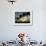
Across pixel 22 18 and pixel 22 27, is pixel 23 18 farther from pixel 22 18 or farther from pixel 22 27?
pixel 22 27

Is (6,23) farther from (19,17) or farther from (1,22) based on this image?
(19,17)

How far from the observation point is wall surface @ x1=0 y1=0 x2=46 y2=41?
5141mm

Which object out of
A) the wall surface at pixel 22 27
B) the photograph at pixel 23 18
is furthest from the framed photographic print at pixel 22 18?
the wall surface at pixel 22 27

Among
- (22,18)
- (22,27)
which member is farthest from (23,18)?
(22,27)

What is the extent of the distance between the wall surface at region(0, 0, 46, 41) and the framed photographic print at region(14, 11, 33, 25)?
0.16m

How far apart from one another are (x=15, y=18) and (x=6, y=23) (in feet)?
1.34

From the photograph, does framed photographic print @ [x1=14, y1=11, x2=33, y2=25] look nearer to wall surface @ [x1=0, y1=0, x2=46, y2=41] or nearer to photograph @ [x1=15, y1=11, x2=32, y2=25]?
photograph @ [x1=15, y1=11, x2=32, y2=25]

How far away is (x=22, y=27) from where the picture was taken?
5203mm

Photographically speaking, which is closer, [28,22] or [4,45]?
[4,45]

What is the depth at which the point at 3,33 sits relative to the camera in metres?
5.25

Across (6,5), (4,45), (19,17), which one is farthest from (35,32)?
(4,45)

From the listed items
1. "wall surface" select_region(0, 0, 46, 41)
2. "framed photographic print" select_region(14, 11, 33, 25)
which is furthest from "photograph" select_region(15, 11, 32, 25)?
"wall surface" select_region(0, 0, 46, 41)

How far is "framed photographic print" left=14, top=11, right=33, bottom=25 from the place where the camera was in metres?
5.18

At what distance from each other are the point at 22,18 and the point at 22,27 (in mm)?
354
